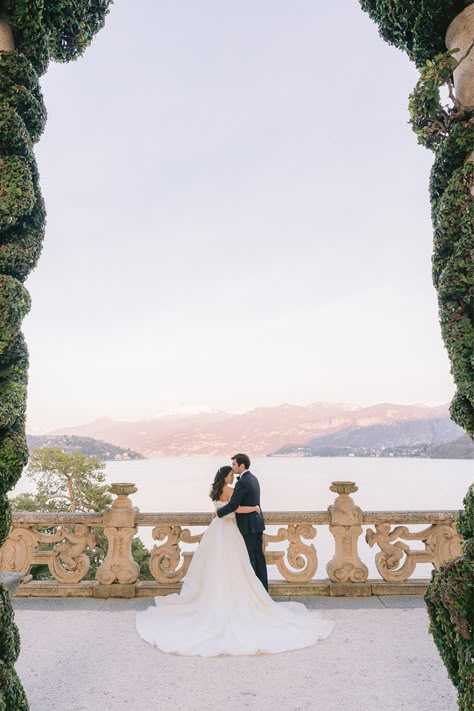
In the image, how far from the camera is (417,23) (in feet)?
10.1

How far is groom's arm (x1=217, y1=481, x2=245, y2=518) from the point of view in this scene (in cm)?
547

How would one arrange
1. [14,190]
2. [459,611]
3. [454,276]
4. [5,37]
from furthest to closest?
1. [5,37]
2. [14,190]
3. [454,276]
4. [459,611]

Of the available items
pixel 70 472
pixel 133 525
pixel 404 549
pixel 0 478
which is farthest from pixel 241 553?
pixel 70 472

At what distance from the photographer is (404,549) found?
614 cm

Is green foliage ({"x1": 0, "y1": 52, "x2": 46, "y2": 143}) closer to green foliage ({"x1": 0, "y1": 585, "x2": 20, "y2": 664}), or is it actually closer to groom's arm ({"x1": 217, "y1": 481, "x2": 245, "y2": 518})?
green foliage ({"x1": 0, "y1": 585, "x2": 20, "y2": 664})

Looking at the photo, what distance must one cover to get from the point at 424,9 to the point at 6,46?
2.64 metres

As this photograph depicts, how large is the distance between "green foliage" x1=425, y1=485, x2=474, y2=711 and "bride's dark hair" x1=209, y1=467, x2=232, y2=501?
11.4 feet

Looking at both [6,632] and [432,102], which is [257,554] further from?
[432,102]

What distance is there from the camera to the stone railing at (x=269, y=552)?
600 cm

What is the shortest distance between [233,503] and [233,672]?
176 centimetres

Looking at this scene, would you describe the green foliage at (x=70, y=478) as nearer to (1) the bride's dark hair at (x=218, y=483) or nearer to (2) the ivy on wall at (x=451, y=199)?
(1) the bride's dark hair at (x=218, y=483)

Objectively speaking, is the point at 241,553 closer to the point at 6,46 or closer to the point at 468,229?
the point at 468,229

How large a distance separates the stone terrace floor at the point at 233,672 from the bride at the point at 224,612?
0.13m

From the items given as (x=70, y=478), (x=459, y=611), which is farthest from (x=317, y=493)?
(x=70, y=478)
